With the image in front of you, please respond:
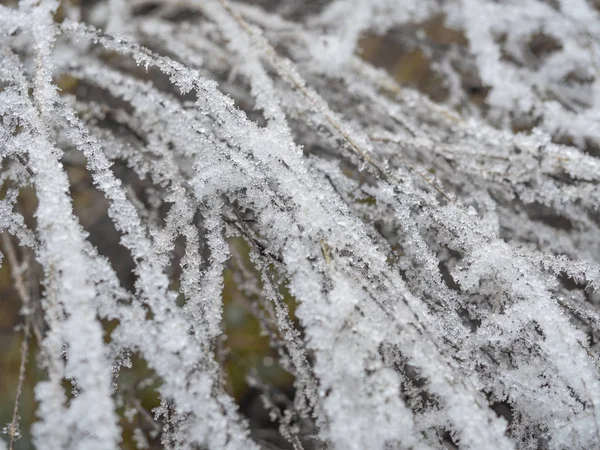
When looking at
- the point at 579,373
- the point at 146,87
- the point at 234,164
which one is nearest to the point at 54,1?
the point at 146,87

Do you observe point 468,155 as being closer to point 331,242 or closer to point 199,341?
point 331,242

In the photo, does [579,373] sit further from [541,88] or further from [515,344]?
[541,88]

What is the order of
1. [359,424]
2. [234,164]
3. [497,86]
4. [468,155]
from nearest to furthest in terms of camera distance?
[359,424] → [234,164] → [468,155] → [497,86]

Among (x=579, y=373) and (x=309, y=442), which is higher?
(x=579, y=373)

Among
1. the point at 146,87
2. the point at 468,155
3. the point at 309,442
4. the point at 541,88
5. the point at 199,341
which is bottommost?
the point at 309,442

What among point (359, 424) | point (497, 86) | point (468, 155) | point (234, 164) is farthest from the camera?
point (497, 86)

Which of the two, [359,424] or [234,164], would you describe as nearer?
[359,424]

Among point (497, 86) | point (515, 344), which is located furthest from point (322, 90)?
point (515, 344)
